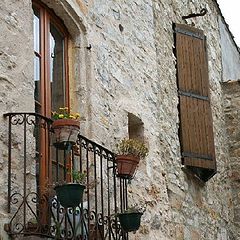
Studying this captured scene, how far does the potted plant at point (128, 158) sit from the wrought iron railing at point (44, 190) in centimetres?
8

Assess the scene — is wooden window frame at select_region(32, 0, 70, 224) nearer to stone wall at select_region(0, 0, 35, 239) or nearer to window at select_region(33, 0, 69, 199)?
window at select_region(33, 0, 69, 199)

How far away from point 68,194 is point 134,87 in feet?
9.39

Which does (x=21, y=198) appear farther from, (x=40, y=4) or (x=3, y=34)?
(x=40, y=4)

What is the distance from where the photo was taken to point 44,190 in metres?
5.24

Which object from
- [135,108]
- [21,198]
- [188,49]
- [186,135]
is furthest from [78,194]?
[188,49]

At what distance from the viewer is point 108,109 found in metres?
6.95

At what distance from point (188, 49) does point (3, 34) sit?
479 centimetres

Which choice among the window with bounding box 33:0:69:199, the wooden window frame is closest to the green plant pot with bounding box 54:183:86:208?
the wooden window frame

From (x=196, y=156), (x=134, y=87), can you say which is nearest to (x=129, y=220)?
(x=134, y=87)

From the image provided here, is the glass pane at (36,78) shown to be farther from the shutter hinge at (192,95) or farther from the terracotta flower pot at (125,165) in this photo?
the shutter hinge at (192,95)

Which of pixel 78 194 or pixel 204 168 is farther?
pixel 204 168

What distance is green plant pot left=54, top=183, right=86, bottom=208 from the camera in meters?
4.90

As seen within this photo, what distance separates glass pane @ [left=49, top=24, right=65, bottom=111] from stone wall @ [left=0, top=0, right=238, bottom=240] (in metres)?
0.12

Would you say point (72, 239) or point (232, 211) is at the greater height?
point (232, 211)
